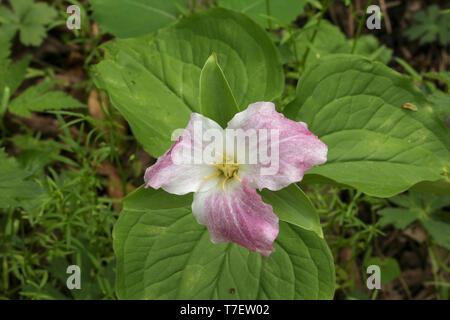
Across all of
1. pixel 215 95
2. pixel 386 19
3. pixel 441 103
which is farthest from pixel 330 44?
pixel 215 95

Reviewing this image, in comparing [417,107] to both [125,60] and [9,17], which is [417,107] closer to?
[125,60]

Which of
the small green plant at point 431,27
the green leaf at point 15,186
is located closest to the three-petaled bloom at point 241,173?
the green leaf at point 15,186

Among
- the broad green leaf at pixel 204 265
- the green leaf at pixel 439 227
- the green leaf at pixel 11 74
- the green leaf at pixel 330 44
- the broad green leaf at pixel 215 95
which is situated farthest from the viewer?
the green leaf at pixel 330 44

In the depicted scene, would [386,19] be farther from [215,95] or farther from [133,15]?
[215,95]

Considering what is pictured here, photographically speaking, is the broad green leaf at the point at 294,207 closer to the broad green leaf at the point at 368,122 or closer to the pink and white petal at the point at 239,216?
the pink and white petal at the point at 239,216

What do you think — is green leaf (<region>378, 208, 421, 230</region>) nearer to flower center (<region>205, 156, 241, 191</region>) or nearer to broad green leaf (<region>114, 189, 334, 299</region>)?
broad green leaf (<region>114, 189, 334, 299</region>)

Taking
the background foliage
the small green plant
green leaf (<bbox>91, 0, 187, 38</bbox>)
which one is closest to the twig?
the small green plant
